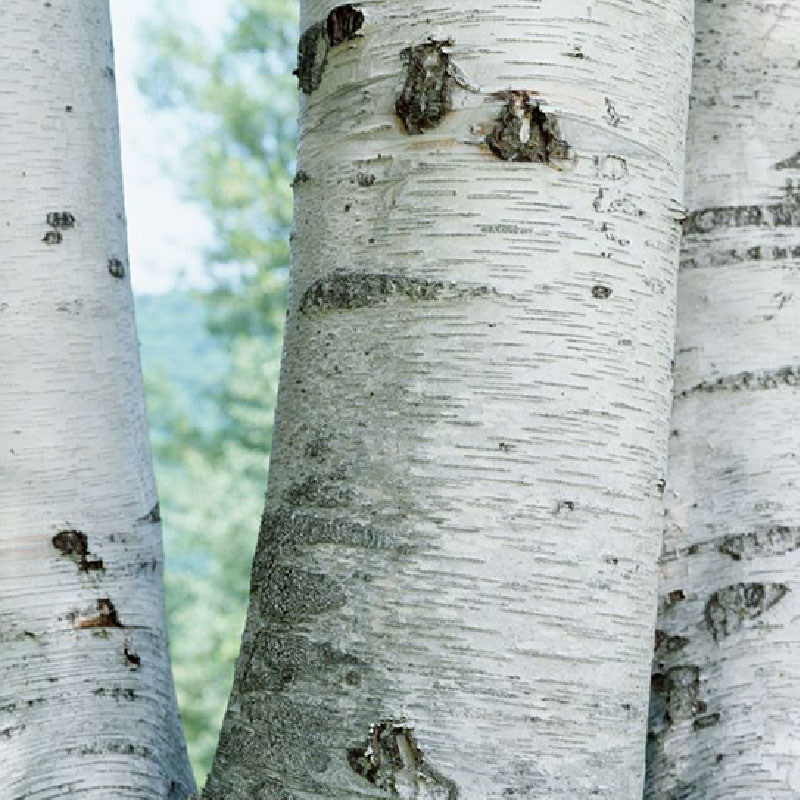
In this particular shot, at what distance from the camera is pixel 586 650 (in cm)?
68

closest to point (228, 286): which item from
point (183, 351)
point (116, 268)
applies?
point (183, 351)

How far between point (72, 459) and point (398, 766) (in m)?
0.43

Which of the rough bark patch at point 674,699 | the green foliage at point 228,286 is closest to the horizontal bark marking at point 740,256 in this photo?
the rough bark patch at point 674,699

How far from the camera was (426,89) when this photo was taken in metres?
0.70

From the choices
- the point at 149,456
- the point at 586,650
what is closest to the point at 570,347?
→ the point at 586,650

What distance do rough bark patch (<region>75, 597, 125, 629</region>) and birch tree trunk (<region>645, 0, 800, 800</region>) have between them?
0.44 metres

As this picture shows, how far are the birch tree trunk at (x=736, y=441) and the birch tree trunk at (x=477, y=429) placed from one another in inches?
7.4

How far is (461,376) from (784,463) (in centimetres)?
37

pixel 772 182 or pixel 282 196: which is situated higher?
pixel 282 196

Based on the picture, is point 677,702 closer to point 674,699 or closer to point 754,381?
point 674,699

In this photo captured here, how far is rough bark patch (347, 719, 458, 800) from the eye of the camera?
25.6 inches

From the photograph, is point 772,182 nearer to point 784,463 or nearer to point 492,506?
point 784,463

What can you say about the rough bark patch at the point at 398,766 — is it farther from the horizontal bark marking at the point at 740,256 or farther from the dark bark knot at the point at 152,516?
the horizontal bark marking at the point at 740,256

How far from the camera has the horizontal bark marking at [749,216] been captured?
3.12 feet
